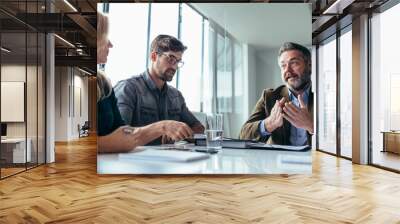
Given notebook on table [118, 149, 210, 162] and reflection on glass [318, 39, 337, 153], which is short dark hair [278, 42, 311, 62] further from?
reflection on glass [318, 39, 337, 153]

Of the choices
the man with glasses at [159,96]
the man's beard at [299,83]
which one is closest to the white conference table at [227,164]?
the man with glasses at [159,96]

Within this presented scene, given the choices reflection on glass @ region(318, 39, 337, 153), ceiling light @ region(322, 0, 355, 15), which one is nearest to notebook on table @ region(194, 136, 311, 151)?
ceiling light @ region(322, 0, 355, 15)

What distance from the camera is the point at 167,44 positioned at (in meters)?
5.77

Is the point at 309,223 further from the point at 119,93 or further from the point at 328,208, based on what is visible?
the point at 119,93

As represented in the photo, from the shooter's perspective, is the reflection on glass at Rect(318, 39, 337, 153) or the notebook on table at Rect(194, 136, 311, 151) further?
the reflection on glass at Rect(318, 39, 337, 153)

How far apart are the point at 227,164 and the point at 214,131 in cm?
54

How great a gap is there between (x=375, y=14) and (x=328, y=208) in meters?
4.82

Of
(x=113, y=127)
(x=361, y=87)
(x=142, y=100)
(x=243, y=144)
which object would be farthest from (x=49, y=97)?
(x=361, y=87)

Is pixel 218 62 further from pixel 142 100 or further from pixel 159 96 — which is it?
pixel 142 100

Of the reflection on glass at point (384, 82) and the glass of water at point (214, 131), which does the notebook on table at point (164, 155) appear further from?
the reflection on glass at point (384, 82)

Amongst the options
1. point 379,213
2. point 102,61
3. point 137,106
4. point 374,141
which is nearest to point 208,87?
point 137,106

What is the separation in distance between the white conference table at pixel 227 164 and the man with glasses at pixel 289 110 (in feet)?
0.75

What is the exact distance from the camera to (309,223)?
3424 mm

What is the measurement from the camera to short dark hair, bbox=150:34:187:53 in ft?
18.8
